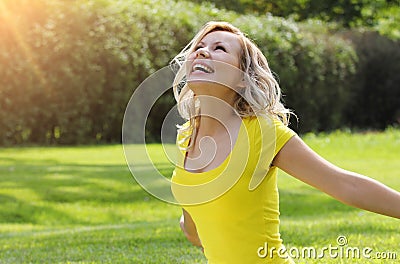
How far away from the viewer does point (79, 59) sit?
14.7 m

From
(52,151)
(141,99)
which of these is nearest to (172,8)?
(52,151)

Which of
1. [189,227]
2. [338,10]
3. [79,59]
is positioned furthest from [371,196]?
[338,10]

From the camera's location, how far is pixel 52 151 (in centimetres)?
1394

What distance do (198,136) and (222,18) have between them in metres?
14.9

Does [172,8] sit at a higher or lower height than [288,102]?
higher

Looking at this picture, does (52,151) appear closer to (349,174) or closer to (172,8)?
(172,8)

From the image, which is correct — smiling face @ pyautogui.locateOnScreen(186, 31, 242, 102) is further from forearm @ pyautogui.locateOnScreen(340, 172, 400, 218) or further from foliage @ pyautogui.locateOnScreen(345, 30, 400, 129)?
foliage @ pyautogui.locateOnScreen(345, 30, 400, 129)

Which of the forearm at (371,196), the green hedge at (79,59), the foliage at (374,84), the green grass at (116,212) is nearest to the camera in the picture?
the forearm at (371,196)

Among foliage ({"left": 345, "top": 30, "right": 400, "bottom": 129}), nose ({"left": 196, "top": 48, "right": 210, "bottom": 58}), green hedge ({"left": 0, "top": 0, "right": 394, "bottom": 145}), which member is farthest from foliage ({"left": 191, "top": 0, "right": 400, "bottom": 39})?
nose ({"left": 196, "top": 48, "right": 210, "bottom": 58})

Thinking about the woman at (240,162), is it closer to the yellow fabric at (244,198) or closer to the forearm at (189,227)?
the yellow fabric at (244,198)

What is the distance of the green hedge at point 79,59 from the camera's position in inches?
559

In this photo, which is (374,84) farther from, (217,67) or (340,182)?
(340,182)

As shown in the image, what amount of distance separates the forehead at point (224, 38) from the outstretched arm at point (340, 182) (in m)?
0.43

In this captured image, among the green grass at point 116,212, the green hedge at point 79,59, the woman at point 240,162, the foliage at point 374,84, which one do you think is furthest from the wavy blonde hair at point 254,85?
the foliage at point 374,84
